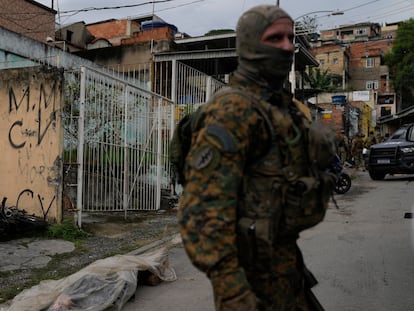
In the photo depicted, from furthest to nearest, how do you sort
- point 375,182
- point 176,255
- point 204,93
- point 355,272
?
1. point 375,182
2. point 204,93
3. point 176,255
4. point 355,272

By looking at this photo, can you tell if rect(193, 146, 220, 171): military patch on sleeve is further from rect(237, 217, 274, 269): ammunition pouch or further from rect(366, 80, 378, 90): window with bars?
rect(366, 80, 378, 90): window with bars

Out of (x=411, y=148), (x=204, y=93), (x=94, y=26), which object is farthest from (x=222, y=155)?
(x=94, y=26)

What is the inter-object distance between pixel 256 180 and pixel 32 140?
6.37 meters

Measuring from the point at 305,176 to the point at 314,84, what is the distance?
4082 centimetres

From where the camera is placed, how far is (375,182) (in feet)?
50.4

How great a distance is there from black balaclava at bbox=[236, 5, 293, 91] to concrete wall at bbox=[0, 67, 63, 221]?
226 inches

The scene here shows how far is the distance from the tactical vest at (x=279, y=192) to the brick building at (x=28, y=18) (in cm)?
1823

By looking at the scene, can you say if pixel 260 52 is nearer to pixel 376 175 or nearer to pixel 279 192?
pixel 279 192

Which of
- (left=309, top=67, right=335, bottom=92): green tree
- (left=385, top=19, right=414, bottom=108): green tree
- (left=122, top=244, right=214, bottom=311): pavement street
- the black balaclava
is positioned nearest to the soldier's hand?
the black balaclava

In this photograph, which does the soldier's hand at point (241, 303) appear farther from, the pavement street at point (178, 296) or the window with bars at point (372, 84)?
the window with bars at point (372, 84)

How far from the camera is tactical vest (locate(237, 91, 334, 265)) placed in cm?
169

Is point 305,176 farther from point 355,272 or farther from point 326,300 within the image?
point 355,272

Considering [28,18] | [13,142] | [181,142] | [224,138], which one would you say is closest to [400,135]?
[13,142]

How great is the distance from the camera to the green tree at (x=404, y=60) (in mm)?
49341
